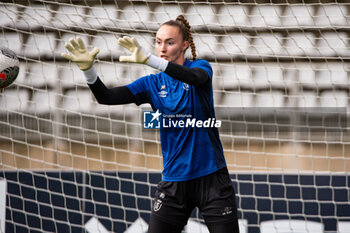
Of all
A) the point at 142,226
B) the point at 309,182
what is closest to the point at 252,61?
the point at 309,182

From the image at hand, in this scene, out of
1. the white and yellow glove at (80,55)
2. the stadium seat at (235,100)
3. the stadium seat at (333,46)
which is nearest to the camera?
the white and yellow glove at (80,55)

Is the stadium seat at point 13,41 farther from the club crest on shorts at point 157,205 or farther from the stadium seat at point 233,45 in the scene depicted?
the club crest on shorts at point 157,205

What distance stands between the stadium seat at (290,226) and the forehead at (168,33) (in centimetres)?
205

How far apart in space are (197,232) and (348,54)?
11.9 feet

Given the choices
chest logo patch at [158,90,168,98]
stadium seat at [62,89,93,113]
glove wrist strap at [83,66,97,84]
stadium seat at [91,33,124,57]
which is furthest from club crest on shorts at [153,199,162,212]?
stadium seat at [62,89,93,113]

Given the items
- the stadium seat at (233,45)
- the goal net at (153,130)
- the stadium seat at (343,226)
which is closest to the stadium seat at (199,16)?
the goal net at (153,130)

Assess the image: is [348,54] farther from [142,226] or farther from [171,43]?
[171,43]

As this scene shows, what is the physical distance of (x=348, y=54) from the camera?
565 centimetres

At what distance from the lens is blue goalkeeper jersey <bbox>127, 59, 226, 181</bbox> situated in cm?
182

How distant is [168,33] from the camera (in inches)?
72.8

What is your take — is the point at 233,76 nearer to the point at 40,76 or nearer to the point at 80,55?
the point at 40,76

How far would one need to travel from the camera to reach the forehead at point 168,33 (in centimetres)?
184

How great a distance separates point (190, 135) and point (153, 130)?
11.3 ft

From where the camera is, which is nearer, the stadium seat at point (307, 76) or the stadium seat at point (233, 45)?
the stadium seat at point (233, 45)
